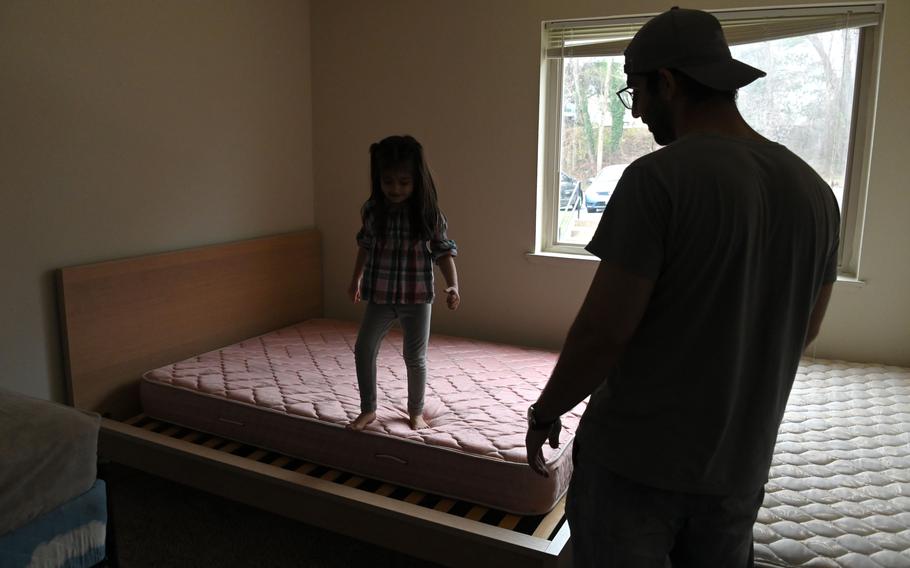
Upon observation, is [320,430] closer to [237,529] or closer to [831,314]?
[237,529]

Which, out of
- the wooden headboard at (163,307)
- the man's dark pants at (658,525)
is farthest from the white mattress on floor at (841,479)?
the wooden headboard at (163,307)

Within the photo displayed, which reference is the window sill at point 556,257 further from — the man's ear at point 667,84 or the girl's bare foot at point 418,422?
the man's ear at point 667,84

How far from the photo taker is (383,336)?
2283mm

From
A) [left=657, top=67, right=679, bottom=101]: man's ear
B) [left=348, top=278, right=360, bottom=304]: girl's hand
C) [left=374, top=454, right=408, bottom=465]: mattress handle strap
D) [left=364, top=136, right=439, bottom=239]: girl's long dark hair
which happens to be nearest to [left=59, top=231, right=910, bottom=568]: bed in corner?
[left=374, top=454, right=408, bottom=465]: mattress handle strap

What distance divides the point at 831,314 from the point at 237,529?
8.11 feet

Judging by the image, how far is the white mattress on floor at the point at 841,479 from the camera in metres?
1.66

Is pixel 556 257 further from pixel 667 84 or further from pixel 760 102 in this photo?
pixel 667 84

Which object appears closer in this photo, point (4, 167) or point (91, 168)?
point (4, 167)

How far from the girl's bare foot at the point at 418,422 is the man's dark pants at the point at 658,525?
1201 millimetres

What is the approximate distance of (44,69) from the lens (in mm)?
2408

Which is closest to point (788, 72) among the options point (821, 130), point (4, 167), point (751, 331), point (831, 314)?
point (821, 130)

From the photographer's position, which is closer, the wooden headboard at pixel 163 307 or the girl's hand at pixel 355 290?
the girl's hand at pixel 355 290

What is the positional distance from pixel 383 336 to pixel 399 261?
0.26 meters

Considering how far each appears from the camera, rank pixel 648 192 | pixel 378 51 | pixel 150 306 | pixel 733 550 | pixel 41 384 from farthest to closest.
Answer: pixel 378 51
pixel 150 306
pixel 41 384
pixel 733 550
pixel 648 192
